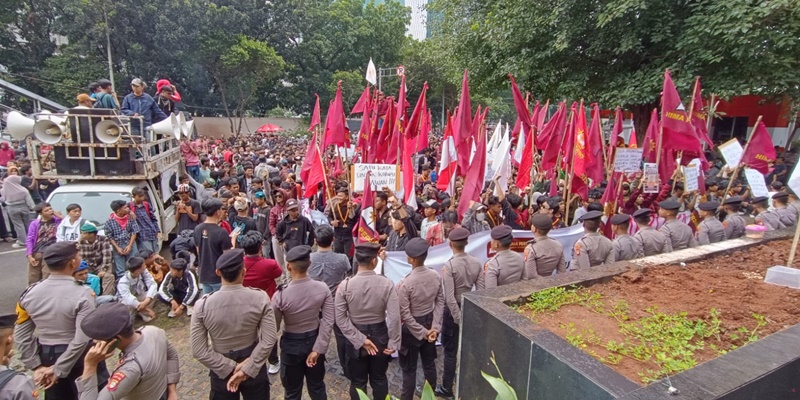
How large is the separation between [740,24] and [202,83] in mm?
32804

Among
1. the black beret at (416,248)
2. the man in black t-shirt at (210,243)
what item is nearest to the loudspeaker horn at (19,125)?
the man in black t-shirt at (210,243)

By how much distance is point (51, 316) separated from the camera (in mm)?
3465

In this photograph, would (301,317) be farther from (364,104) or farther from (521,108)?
(521,108)

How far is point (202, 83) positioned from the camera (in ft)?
108

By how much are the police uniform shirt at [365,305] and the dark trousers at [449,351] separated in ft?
2.74

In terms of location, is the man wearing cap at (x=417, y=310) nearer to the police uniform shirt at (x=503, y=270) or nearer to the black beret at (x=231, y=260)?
the police uniform shirt at (x=503, y=270)

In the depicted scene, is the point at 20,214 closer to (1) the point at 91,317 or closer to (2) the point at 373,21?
(1) the point at 91,317

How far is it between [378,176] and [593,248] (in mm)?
3244

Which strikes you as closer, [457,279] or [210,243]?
[457,279]

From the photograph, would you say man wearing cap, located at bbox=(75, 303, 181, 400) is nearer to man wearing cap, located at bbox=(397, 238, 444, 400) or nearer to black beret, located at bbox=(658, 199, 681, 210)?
man wearing cap, located at bbox=(397, 238, 444, 400)

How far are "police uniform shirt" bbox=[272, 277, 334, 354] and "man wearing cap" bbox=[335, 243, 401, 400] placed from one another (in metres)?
0.12

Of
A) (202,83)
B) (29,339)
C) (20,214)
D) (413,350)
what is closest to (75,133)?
(20,214)

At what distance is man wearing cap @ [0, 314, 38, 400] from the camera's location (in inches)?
93.5

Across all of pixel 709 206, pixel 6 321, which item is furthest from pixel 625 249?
pixel 6 321
